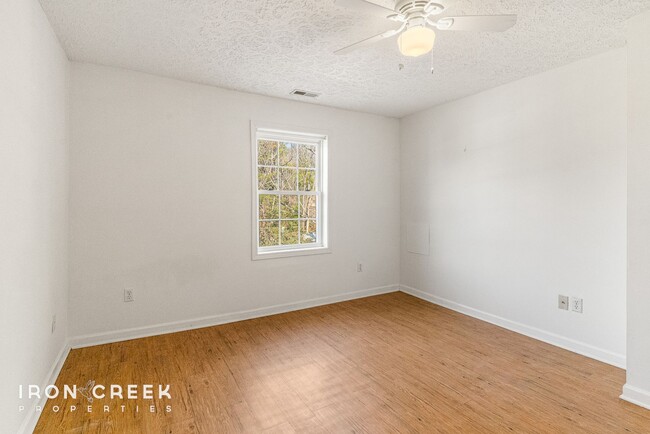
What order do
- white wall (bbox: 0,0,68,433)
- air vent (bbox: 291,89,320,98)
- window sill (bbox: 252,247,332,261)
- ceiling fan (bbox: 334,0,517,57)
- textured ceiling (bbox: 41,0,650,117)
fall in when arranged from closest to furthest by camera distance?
white wall (bbox: 0,0,68,433)
ceiling fan (bbox: 334,0,517,57)
textured ceiling (bbox: 41,0,650,117)
air vent (bbox: 291,89,320,98)
window sill (bbox: 252,247,332,261)

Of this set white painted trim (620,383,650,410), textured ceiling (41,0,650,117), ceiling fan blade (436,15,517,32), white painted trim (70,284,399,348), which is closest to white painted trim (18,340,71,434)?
white painted trim (70,284,399,348)

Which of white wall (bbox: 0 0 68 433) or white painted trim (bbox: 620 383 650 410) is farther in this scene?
white painted trim (bbox: 620 383 650 410)

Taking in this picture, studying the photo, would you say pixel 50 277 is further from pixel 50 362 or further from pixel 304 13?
pixel 304 13

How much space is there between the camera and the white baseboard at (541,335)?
270 cm

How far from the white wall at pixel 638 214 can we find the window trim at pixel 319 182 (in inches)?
115

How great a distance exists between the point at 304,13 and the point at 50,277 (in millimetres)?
2578

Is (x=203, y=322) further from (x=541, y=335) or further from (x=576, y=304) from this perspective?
(x=576, y=304)

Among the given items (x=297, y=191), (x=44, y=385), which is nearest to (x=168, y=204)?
(x=297, y=191)

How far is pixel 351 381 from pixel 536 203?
2.44 metres

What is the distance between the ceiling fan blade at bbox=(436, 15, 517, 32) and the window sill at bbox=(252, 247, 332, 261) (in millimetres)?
2847

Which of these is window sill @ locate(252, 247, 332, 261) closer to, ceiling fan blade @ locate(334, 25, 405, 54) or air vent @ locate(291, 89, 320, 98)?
air vent @ locate(291, 89, 320, 98)

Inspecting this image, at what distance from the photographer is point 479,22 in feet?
5.88

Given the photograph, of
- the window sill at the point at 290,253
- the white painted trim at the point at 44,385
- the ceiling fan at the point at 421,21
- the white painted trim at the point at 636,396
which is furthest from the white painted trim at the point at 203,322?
the ceiling fan at the point at 421,21

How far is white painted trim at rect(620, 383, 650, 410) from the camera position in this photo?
6.93 ft
